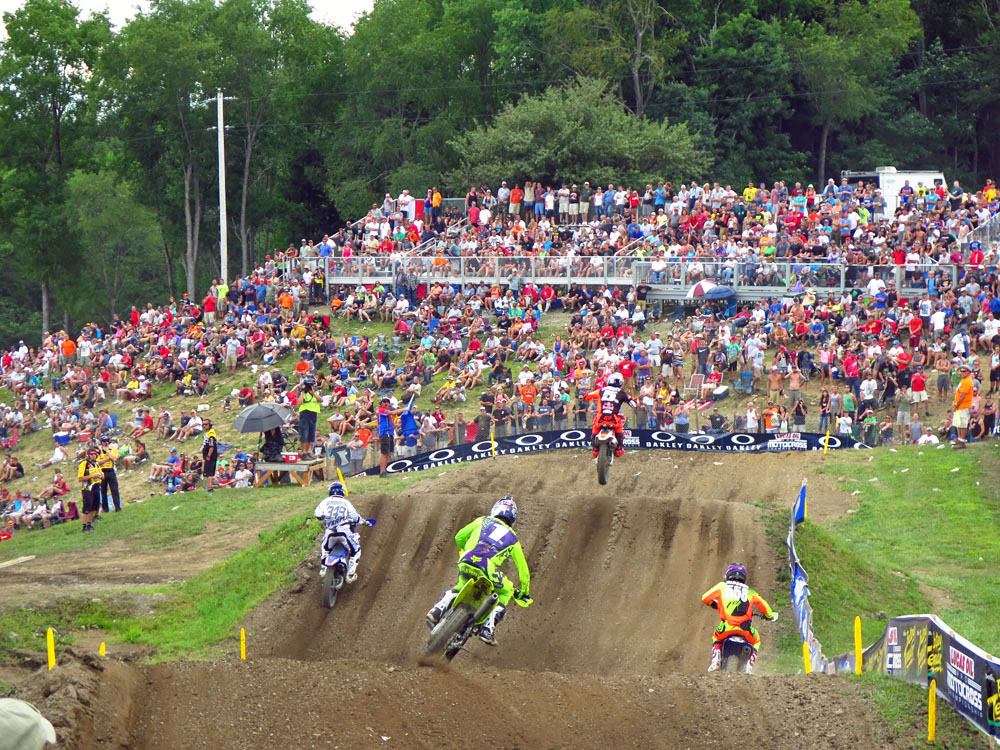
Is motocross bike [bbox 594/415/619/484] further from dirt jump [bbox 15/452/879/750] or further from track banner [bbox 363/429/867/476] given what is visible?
track banner [bbox 363/429/867/476]

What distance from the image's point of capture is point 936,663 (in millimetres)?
10711

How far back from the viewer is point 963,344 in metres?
28.2

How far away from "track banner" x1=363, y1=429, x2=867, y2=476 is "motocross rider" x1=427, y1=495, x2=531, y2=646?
13.8m

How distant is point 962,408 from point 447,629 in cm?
1611

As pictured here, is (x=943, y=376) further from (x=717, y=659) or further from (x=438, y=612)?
(x=438, y=612)

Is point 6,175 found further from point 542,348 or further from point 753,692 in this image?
point 753,692

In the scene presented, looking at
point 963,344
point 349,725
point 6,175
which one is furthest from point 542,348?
point 6,175

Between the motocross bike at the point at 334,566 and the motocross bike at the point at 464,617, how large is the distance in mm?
3858

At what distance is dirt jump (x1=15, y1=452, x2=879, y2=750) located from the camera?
10.4m

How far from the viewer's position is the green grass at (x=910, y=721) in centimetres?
1005

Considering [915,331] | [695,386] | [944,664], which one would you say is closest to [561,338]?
[695,386]

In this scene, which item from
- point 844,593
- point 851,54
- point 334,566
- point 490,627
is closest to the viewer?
point 490,627

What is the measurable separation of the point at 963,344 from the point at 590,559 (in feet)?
47.6

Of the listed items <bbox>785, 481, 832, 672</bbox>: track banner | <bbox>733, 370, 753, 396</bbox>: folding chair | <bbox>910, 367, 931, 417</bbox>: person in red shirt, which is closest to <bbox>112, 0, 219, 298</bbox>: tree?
<bbox>733, 370, 753, 396</bbox>: folding chair
